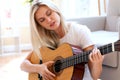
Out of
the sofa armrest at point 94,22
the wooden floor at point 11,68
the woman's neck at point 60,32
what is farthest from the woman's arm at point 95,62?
the wooden floor at point 11,68

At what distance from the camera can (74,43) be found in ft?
4.50

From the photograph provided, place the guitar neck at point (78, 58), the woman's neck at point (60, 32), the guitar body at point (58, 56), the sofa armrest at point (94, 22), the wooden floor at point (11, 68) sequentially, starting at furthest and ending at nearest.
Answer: the wooden floor at point (11, 68) → the sofa armrest at point (94, 22) → the woman's neck at point (60, 32) → the guitar body at point (58, 56) → the guitar neck at point (78, 58)

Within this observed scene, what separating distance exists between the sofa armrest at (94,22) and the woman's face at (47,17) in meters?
0.92

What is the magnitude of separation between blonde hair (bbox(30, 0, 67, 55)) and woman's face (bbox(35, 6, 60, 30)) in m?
0.02

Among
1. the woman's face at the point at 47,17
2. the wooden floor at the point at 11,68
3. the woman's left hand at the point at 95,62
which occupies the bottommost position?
the wooden floor at the point at 11,68

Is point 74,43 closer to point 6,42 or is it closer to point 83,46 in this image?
point 83,46

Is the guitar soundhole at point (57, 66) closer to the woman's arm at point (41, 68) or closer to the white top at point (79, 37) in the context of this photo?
the woman's arm at point (41, 68)

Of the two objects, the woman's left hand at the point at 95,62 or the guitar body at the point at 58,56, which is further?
the guitar body at the point at 58,56

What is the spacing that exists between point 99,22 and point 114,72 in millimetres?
979

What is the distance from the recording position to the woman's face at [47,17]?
4.40 ft

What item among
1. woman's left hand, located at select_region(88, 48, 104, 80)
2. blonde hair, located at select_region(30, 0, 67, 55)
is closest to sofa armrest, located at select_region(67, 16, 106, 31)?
blonde hair, located at select_region(30, 0, 67, 55)

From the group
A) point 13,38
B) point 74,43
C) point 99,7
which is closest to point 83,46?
point 74,43

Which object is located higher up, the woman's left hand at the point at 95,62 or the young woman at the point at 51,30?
the young woman at the point at 51,30

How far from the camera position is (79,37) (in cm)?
135
